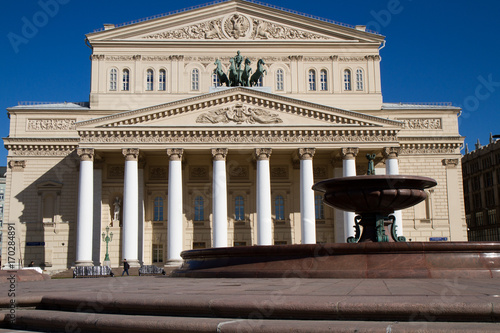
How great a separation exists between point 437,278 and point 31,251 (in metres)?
37.3

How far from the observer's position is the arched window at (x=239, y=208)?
44.2 metres

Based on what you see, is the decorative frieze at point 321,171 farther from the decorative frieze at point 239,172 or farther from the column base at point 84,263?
the column base at point 84,263

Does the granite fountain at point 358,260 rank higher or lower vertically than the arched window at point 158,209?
lower

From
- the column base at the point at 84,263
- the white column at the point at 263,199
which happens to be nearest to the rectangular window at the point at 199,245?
the white column at the point at 263,199

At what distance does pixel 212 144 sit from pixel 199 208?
6855mm

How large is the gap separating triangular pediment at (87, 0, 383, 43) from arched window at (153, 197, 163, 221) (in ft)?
48.8

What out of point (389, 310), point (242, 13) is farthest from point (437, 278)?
point (242, 13)

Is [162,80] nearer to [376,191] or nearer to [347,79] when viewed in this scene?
[347,79]

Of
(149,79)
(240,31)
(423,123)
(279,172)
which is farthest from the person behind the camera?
(240,31)

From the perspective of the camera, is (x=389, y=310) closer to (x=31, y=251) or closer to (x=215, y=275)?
(x=215, y=275)

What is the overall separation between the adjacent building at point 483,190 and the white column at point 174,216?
44.4 metres

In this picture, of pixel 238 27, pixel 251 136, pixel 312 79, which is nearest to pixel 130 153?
pixel 251 136

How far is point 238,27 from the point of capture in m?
51.0

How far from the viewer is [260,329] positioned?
6.73m
